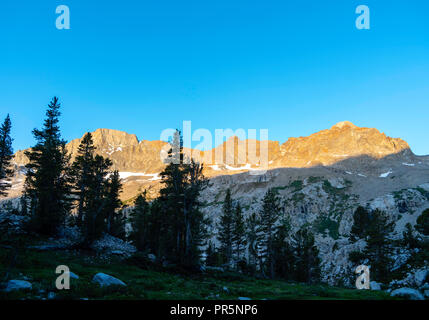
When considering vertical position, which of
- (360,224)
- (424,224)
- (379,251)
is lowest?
(379,251)

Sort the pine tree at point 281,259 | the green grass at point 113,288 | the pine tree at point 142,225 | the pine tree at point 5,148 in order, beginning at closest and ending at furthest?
the green grass at point 113,288, the pine tree at point 5,148, the pine tree at point 142,225, the pine tree at point 281,259

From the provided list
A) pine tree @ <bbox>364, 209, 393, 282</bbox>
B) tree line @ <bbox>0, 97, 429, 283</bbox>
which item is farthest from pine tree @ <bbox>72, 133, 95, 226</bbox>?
pine tree @ <bbox>364, 209, 393, 282</bbox>

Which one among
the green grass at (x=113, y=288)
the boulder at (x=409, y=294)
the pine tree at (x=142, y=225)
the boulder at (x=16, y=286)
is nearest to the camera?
the boulder at (x=16, y=286)

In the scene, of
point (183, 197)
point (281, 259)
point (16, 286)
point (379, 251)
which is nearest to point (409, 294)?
point (16, 286)

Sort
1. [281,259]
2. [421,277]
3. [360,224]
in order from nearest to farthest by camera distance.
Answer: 1. [421,277]
2. [281,259]
3. [360,224]

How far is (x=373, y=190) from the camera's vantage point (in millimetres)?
197625

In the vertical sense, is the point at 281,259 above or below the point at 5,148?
below

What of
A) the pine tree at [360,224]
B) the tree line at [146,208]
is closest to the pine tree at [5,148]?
the tree line at [146,208]

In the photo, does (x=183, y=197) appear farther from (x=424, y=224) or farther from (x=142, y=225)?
(x=424, y=224)

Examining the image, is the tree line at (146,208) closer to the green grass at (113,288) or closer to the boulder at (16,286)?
the green grass at (113,288)

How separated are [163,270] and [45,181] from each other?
66.2 feet

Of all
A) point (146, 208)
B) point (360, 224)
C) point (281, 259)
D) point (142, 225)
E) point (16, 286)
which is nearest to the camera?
point (16, 286)
